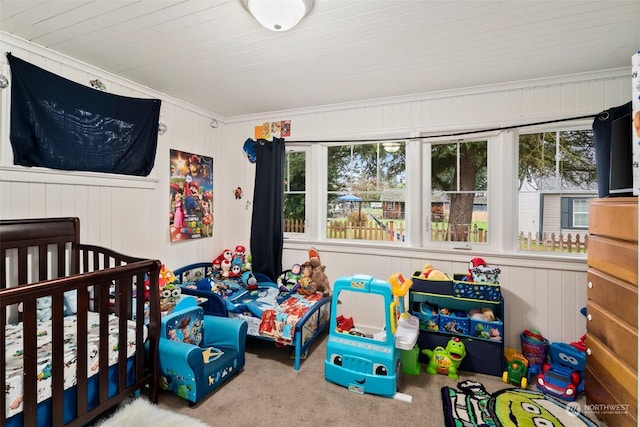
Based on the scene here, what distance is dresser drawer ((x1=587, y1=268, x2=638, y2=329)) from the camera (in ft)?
5.07

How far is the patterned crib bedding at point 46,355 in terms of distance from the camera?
1.28 metres

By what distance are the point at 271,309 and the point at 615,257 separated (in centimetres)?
233

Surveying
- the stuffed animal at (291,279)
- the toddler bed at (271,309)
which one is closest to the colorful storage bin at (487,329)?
the toddler bed at (271,309)

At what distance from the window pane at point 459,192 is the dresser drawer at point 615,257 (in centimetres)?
85

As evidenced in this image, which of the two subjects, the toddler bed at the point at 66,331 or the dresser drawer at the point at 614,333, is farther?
the dresser drawer at the point at 614,333

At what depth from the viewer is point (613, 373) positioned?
166 centimetres

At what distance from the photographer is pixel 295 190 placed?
3475 millimetres

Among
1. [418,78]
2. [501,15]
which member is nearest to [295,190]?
[418,78]

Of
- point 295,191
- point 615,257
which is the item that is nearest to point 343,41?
point 295,191

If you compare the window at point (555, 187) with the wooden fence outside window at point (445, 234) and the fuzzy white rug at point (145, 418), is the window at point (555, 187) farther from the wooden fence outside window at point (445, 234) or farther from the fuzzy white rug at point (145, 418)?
the fuzzy white rug at point (145, 418)

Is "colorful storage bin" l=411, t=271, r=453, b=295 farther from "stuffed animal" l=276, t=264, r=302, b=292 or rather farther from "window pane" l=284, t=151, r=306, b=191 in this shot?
"window pane" l=284, t=151, r=306, b=191

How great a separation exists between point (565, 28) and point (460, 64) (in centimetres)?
62

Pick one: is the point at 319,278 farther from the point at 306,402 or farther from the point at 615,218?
the point at 615,218

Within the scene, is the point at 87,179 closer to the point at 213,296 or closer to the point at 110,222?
the point at 110,222
